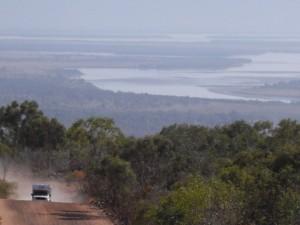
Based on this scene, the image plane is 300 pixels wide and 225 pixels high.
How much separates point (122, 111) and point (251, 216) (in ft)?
242

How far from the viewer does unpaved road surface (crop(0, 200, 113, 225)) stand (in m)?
27.5

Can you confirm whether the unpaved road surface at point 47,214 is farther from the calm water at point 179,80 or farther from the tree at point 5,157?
the calm water at point 179,80

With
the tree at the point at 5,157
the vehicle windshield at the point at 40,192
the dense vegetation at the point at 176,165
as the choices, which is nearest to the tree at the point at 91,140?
the dense vegetation at the point at 176,165

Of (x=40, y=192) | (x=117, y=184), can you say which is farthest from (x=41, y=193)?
(x=117, y=184)

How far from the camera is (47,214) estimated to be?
28828 mm

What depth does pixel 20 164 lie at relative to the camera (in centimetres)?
4344

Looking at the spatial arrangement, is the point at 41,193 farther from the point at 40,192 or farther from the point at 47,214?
the point at 47,214

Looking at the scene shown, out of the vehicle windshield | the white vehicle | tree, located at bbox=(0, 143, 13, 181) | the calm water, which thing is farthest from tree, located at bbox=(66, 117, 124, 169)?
the calm water

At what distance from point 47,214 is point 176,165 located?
4945 mm

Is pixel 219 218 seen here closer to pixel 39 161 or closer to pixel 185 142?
pixel 185 142

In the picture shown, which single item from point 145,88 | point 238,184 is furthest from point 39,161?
point 145,88

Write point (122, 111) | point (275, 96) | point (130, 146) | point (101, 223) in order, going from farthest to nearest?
point (275, 96)
point (122, 111)
point (130, 146)
point (101, 223)

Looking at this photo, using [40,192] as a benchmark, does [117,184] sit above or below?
above

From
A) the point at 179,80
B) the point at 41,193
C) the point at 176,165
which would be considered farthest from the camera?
the point at 179,80
